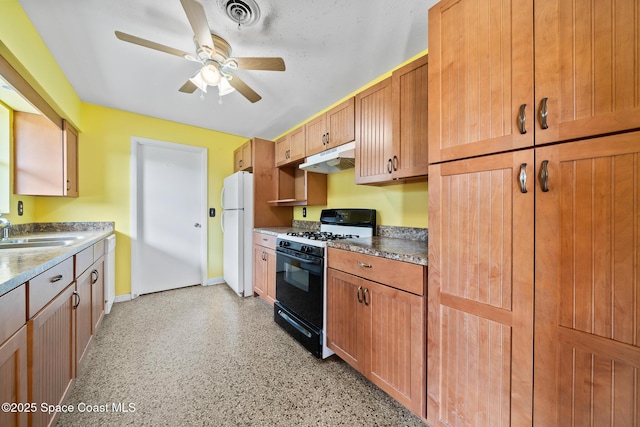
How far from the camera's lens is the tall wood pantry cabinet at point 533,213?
73 cm

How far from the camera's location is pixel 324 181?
9.59 ft

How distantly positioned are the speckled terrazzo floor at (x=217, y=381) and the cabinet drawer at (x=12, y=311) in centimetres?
84

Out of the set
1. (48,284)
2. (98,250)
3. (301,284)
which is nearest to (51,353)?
(48,284)

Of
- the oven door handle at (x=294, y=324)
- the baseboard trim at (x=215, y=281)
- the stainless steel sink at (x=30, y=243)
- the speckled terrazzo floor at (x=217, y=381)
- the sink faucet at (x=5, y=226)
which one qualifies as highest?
the sink faucet at (x=5, y=226)

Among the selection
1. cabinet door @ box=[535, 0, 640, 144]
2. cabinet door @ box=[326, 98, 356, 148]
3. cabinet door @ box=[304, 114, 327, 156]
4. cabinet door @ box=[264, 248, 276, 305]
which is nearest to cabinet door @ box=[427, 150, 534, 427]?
cabinet door @ box=[535, 0, 640, 144]

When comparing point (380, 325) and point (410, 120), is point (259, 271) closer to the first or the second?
point (380, 325)

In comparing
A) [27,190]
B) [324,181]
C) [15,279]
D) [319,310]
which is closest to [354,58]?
[324,181]

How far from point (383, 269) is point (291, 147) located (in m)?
2.03

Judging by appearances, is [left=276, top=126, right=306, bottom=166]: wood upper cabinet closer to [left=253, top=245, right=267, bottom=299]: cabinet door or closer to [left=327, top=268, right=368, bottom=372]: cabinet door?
[left=253, top=245, right=267, bottom=299]: cabinet door

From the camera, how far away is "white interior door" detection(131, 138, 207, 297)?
3.13m

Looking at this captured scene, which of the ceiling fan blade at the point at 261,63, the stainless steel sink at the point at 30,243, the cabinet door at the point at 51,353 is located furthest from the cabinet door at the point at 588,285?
the stainless steel sink at the point at 30,243

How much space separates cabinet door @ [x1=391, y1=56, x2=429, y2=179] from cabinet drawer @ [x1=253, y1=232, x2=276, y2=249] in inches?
61.5

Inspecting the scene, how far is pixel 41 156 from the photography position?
228cm

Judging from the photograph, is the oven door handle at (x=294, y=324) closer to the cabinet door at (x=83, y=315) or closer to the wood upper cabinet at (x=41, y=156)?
the cabinet door at (x=83, y=315)
